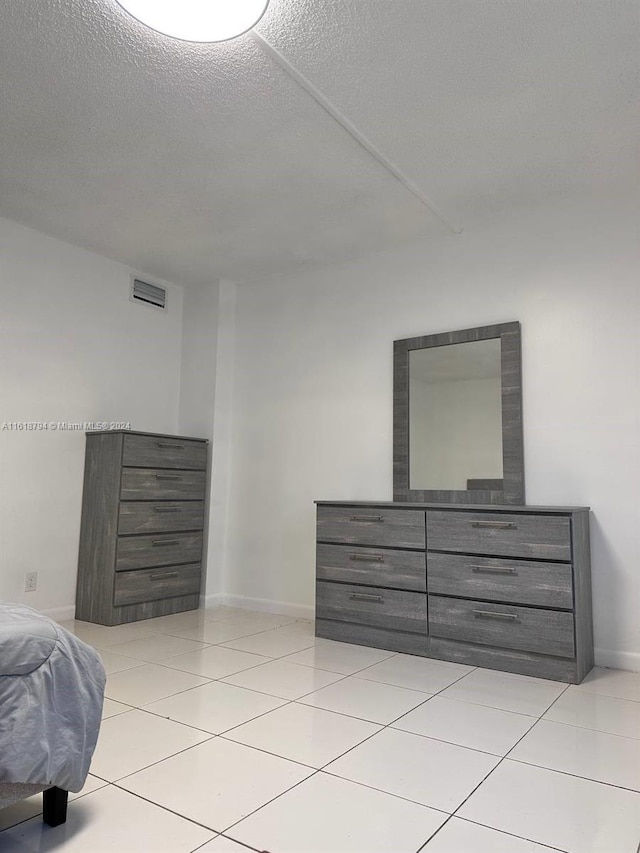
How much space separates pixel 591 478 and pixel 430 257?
1.74 m

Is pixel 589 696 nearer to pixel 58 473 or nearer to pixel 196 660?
pixel 196 660

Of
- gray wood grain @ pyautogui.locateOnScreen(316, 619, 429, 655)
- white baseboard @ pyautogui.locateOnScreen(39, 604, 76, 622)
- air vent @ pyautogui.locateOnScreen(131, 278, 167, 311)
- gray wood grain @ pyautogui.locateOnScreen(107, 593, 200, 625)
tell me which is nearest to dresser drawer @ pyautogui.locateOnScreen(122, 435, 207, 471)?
gray wood grain @ pyautogui.locateOnScreen(107, 593, 200, 625)

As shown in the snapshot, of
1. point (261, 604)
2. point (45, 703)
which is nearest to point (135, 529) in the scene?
point (261, 604)

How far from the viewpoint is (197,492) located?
14.8 feet

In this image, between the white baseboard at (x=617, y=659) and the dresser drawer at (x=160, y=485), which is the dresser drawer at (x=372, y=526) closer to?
the white baseboard at (x=617, y=659)

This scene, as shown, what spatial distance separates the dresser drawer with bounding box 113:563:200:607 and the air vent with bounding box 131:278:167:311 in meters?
2.06

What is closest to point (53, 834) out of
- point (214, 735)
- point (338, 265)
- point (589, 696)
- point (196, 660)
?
point (214, 735)

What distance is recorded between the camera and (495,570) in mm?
3004

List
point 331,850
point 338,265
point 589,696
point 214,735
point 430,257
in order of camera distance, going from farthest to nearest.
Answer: point 338,265 → point 430,257 → point 589,696 → point 214,735 → point 331,850

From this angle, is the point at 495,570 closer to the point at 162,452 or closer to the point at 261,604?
the point at 261,604

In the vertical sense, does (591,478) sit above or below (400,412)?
below

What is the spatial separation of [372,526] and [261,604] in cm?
142

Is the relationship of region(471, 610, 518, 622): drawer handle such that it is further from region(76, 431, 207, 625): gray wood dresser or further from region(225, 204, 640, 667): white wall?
region(76, 431, 207, 625): gray wood dresser

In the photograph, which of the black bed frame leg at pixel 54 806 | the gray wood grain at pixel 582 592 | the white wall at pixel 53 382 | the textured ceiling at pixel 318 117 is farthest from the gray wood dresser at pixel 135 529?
the gray wood grain at pixel 582 592
